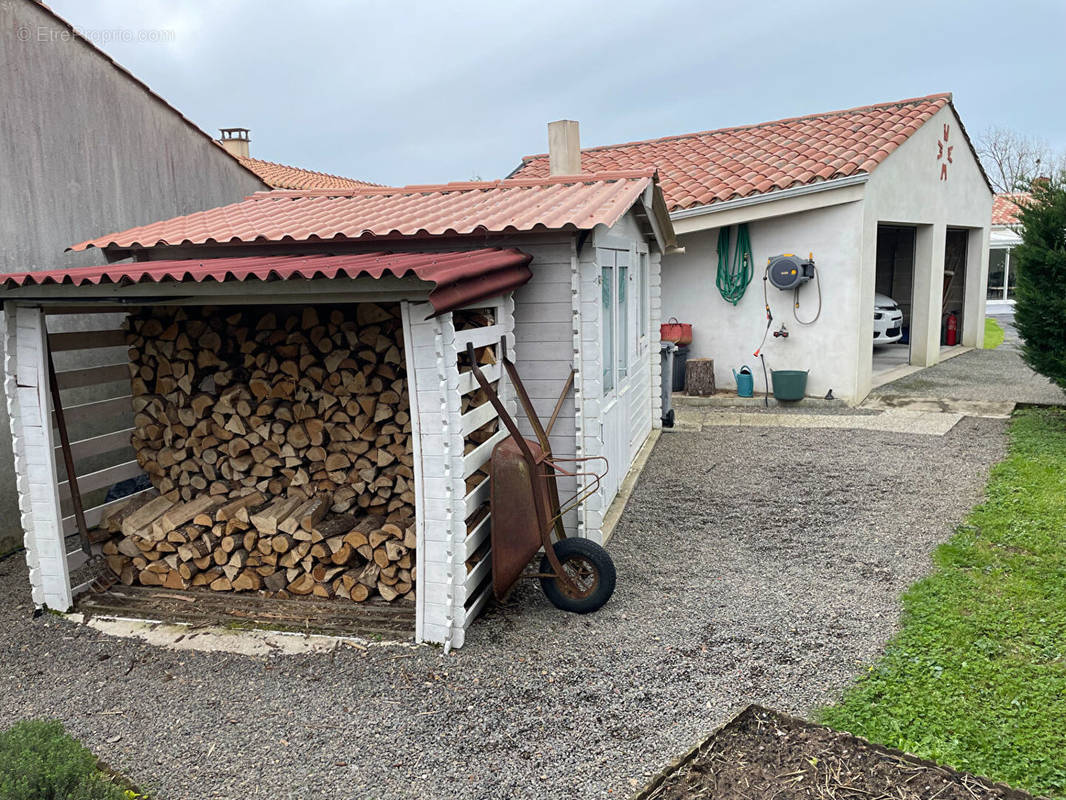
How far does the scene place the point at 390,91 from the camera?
1744cm

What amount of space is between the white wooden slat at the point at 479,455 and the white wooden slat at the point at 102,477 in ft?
8.64

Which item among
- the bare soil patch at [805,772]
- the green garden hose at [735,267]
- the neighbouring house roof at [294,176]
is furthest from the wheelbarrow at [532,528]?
the neighbouring house roof at [294,176]

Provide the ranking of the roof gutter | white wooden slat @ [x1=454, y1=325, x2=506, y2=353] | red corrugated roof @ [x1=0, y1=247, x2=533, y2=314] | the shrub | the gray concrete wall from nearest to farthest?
1. the shrub
2. red corrugated roof @ [x1=0, y1=247, x2=533, y2=314]
3. white wooden slat @ [x1=454, y1=325, x2=506, y2=353]
4. the gray concrete wall
5. the roof gutter

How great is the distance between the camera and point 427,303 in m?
4.20

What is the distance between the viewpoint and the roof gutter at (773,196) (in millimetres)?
10562

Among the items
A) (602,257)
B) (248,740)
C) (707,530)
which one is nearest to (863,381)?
(707,530)

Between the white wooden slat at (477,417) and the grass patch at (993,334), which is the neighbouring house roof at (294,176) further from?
the grass patch at (993,334)

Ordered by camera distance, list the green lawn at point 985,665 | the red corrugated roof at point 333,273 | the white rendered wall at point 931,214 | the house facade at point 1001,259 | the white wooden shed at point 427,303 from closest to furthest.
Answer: the green lawn at point 985,665 < the red corrugated roof at point 333,273 < the white wooden shed at point 427,303 < the white rendered wall at point 931,214 < the house facade at point 1001,259

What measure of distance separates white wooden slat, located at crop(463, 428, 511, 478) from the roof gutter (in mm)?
6759

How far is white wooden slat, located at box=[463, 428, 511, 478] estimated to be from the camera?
178 inches

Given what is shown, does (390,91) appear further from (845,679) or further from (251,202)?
(845,679)

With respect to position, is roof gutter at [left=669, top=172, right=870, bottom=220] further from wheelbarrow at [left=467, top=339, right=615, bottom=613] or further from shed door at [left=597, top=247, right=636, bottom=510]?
wheelbarrow at [left=467, top=339, right=615, bottom=613]

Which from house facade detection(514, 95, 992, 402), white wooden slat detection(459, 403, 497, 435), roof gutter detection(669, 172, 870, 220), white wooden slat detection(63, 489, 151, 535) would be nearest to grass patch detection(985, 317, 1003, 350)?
house facade detection(514, 95, 992, 402)

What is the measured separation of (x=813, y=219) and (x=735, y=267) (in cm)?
124
